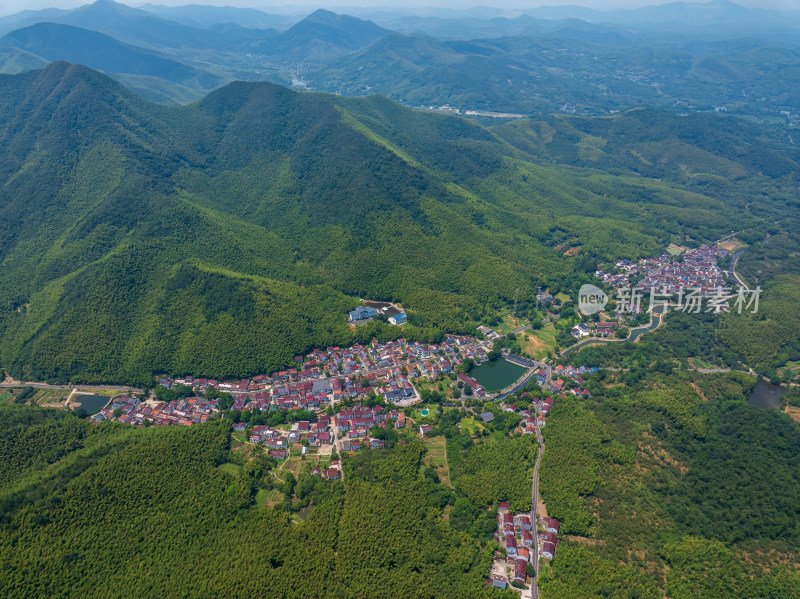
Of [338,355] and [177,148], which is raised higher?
[177,148]

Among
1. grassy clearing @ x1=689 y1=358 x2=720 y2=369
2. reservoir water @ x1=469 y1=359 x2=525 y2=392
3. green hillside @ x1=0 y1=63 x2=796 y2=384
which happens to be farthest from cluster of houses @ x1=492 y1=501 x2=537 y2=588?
grassy clearing @ x1=689 y1=358 x2=720 y2=369

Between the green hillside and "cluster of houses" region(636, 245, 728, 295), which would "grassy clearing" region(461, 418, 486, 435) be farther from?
"cluster of houses" region(636, 245, 728, 295)

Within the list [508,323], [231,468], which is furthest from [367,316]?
[231,468]

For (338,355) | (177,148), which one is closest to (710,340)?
(338,355)

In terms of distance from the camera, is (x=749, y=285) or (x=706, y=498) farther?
(x=749, y=285)

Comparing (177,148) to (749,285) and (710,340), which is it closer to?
(710,340)

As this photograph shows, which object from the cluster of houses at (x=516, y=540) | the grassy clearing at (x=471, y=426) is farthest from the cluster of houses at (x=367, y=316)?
the cluster of houses at (x=516, y=540)

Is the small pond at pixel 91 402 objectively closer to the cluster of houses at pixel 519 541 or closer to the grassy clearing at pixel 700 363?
the cluster of houses at pixel 519 541

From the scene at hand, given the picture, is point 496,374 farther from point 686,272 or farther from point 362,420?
point 686,272
